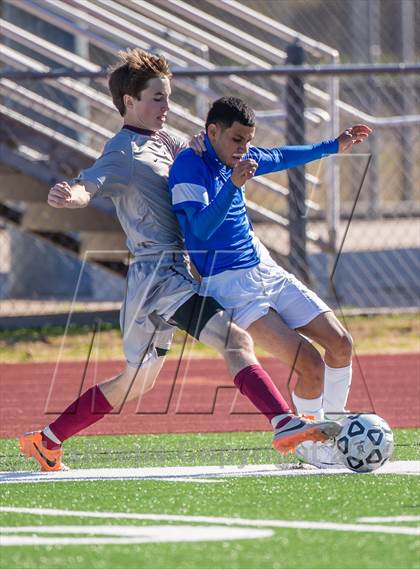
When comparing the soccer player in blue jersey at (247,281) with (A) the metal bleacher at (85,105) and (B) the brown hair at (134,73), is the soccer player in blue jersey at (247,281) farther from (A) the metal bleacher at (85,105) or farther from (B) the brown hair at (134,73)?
(A) the metal bleacher at (85,105)

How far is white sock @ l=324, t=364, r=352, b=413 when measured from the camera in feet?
21.7

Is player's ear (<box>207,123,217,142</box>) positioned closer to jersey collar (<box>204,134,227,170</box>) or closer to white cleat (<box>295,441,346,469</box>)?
jersey collar (<box>204,134,227,170</box>)

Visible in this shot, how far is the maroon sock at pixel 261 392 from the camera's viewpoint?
6.06 meters

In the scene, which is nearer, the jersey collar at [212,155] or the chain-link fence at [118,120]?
the jersey collar at [212,155]

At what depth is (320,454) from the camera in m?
6.50

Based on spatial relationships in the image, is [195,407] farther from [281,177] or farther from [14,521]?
[281,177]

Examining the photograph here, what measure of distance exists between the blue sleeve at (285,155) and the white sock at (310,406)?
112 cm

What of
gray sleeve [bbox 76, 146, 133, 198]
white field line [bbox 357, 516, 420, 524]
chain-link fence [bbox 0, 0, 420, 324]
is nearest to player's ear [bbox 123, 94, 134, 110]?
gray sleeve [bbox 76, 146, 133, 198]

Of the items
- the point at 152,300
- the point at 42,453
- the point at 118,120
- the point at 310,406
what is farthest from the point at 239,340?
the point at 118,120

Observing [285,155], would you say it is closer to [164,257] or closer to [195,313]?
[164,257]

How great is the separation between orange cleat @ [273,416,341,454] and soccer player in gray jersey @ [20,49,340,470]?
0.12m

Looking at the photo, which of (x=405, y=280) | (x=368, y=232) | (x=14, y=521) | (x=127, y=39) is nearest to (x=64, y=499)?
(x=14, y=521)

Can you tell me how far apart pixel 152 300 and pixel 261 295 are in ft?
1.70

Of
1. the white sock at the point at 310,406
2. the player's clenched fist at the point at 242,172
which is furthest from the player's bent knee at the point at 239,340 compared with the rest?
the player's clenched fist at the point at 242,172
